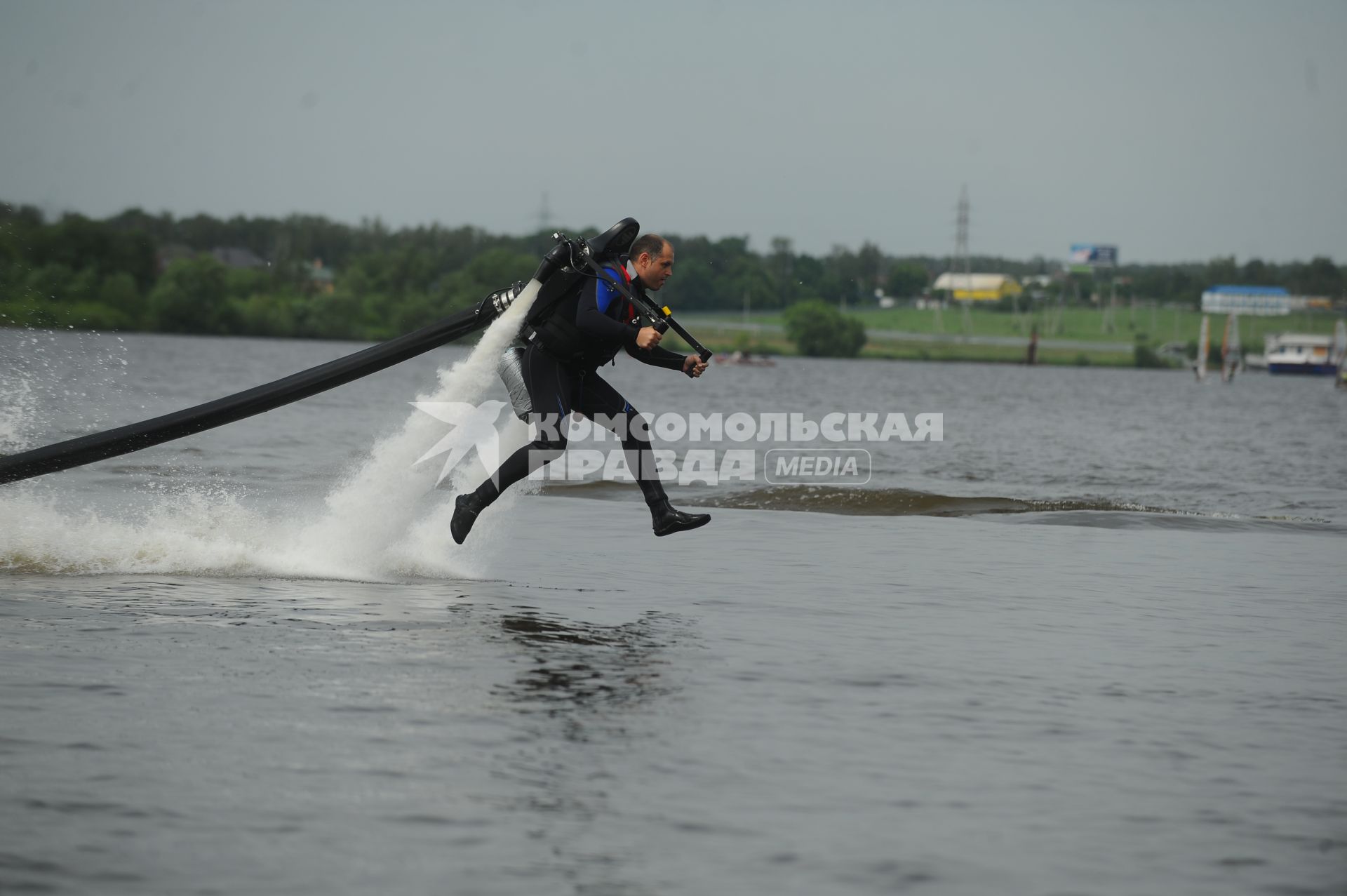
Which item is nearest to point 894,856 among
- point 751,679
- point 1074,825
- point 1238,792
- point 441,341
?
point 1074,825

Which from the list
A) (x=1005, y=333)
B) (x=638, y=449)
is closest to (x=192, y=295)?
(x=1005, y=333)

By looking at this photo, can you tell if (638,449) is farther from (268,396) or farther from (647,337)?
(268,396)

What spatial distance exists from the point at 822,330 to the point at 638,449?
12907 cm

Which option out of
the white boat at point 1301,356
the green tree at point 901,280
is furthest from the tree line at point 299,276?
the white boat at point 1301,356

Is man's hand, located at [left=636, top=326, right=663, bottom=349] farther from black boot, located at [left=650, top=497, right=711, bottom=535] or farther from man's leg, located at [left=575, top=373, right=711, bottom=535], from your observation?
black boot, located at [left=650, top=497, right=711, bottom=535]

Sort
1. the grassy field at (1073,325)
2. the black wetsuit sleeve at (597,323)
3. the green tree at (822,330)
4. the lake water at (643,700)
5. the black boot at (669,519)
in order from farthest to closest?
the grassy field at (1073,325) → the green tree at (822,330) → the black boot at (669,519) → the black wetsuit sleeve at (597,323) → the lake water at (643,700)

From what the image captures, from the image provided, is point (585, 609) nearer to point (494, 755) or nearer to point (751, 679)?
point (751, 679)

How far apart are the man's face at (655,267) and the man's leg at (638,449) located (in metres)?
0.76

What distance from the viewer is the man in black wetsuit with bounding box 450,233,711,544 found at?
9.64m

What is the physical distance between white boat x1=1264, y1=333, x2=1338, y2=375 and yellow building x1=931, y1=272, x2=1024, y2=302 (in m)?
35.6

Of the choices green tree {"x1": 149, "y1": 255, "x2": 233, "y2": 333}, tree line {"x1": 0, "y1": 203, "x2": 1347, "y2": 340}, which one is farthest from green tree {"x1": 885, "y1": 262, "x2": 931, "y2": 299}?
green tree {"x1": 149, "y1": 255, "x2": 233, "y2": 333}

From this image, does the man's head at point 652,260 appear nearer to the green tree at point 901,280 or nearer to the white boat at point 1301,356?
the green tree at point 901,280

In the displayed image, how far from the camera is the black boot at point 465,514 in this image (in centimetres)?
1005

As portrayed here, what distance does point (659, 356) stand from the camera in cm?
1002
